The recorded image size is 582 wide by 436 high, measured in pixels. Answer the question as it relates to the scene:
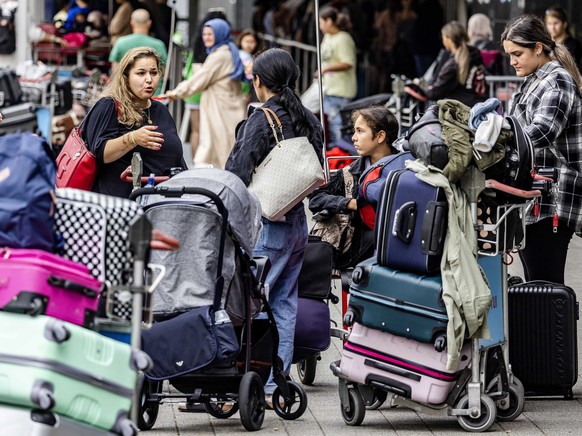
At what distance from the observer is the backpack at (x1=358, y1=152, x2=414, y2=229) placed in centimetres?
757

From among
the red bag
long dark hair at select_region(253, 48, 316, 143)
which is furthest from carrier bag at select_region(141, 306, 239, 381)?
long dark hair at select_region(253, 48, 316, 143)

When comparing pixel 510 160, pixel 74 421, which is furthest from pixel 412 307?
pixel 74 421

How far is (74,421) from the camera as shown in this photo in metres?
5.18

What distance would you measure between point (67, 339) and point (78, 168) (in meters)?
2.59

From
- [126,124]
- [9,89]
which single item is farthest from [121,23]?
[126,124]

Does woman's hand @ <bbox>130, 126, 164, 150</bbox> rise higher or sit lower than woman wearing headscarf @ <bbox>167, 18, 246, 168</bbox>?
higher

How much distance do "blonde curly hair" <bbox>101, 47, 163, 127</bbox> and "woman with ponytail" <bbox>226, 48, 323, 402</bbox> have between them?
0.54 metres

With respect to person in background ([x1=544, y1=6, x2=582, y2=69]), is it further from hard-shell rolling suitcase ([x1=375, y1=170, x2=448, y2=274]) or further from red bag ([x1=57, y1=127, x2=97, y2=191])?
hard-shell rolling suitcase ([x1=375, y1=170, x2=448, y2=274])

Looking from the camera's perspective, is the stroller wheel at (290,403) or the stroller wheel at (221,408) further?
the stroller wheel at (290,403)

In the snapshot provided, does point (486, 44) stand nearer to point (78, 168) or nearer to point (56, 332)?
point (78, 168)

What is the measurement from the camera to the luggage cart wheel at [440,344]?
6629mm

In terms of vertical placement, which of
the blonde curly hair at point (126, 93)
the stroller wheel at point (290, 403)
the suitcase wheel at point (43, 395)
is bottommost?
the stroller wheel at point (290, 403)

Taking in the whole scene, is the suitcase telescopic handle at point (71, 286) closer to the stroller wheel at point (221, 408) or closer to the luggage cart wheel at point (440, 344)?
the stroller wheel at point (221, 408)

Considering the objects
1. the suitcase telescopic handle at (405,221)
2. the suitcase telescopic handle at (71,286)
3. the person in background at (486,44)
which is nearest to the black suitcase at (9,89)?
the person in background at (486,44)
